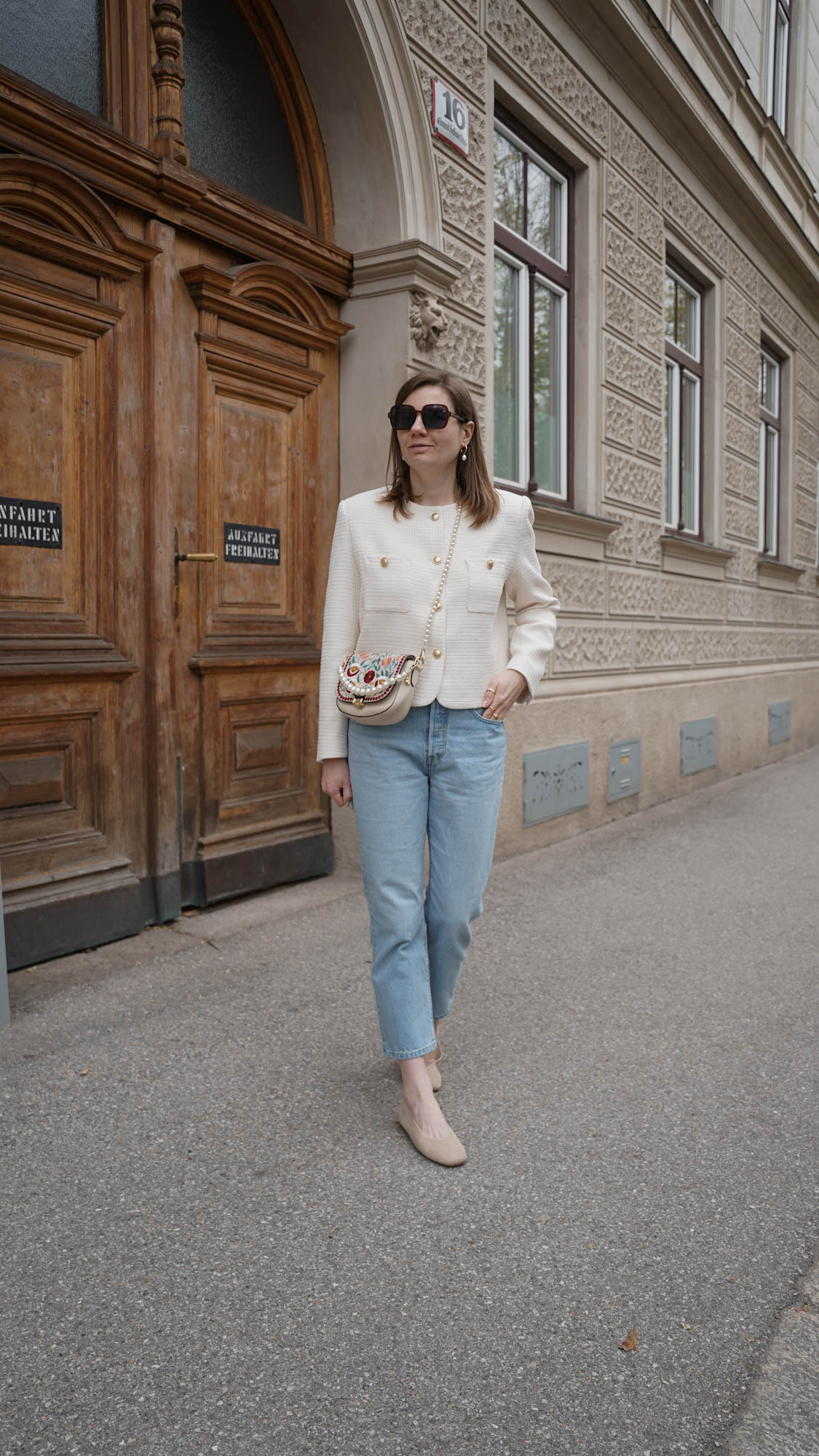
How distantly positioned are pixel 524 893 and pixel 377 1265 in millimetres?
3114

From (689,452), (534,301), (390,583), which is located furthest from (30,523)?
(689,452)

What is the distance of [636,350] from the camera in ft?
25.0

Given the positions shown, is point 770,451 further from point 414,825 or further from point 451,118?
point 414,825

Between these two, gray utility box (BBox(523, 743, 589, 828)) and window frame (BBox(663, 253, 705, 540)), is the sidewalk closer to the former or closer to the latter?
gray utility box (BBox(523, 743, 589, 828))

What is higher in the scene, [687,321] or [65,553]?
[687,321]

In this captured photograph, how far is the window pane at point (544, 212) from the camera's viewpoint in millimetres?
6637

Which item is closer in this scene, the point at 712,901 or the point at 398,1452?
the point at 398,1452

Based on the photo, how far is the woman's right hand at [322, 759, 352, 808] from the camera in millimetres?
2662

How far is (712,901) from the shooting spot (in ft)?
16.6

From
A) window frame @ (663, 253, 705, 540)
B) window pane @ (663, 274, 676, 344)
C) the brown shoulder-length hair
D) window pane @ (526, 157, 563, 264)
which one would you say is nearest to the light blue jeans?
the brown shoulder-length hair

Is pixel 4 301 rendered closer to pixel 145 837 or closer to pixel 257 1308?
pixel 145 837

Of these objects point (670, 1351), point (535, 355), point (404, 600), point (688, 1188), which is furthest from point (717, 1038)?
point (535, 355)

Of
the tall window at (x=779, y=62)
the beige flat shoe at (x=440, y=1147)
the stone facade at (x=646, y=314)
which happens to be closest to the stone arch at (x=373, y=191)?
the stone facade at (x=646, y=314)

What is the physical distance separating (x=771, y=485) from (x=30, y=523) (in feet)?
33.5
